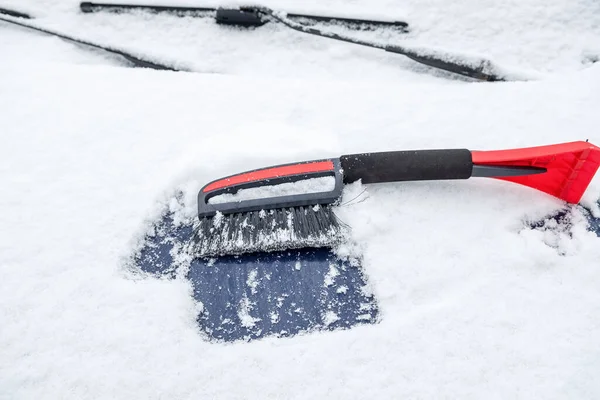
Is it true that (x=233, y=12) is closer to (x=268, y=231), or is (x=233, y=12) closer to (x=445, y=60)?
(x=445, y=60)

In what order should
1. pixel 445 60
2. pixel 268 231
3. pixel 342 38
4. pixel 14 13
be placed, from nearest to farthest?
pixel 268 231 → pixel 445 60 → pixel 342 38 → pixel 14 13

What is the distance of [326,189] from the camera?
1444mm

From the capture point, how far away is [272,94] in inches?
69.4

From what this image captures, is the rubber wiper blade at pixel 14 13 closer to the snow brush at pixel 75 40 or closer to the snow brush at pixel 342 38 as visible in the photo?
the snow brush at pixel 75 40

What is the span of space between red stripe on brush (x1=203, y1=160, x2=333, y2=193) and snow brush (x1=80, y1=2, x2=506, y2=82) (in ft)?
3.02

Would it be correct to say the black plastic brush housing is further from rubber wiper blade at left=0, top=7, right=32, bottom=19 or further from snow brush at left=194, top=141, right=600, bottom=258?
rubber wiper blade at left=0, top=7, right=32, bottom=19

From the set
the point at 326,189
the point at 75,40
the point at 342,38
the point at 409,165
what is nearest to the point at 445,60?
the point at 342,38

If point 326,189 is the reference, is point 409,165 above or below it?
above

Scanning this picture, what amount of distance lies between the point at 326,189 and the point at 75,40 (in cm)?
156

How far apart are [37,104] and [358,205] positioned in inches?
48.2

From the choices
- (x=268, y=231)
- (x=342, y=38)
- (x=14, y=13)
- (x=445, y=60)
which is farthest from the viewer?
(x=14, y=13)

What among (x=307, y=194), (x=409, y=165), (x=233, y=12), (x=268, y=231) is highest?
(x=233, y=12)

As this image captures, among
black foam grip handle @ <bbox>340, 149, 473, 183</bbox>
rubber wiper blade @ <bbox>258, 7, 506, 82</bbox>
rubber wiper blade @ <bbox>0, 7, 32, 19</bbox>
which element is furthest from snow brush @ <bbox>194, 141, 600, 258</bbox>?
rubber wiper blade @ <bbox>0, 7, 32, 19</bbox>

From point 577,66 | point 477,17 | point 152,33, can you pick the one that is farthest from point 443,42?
point 152,33
